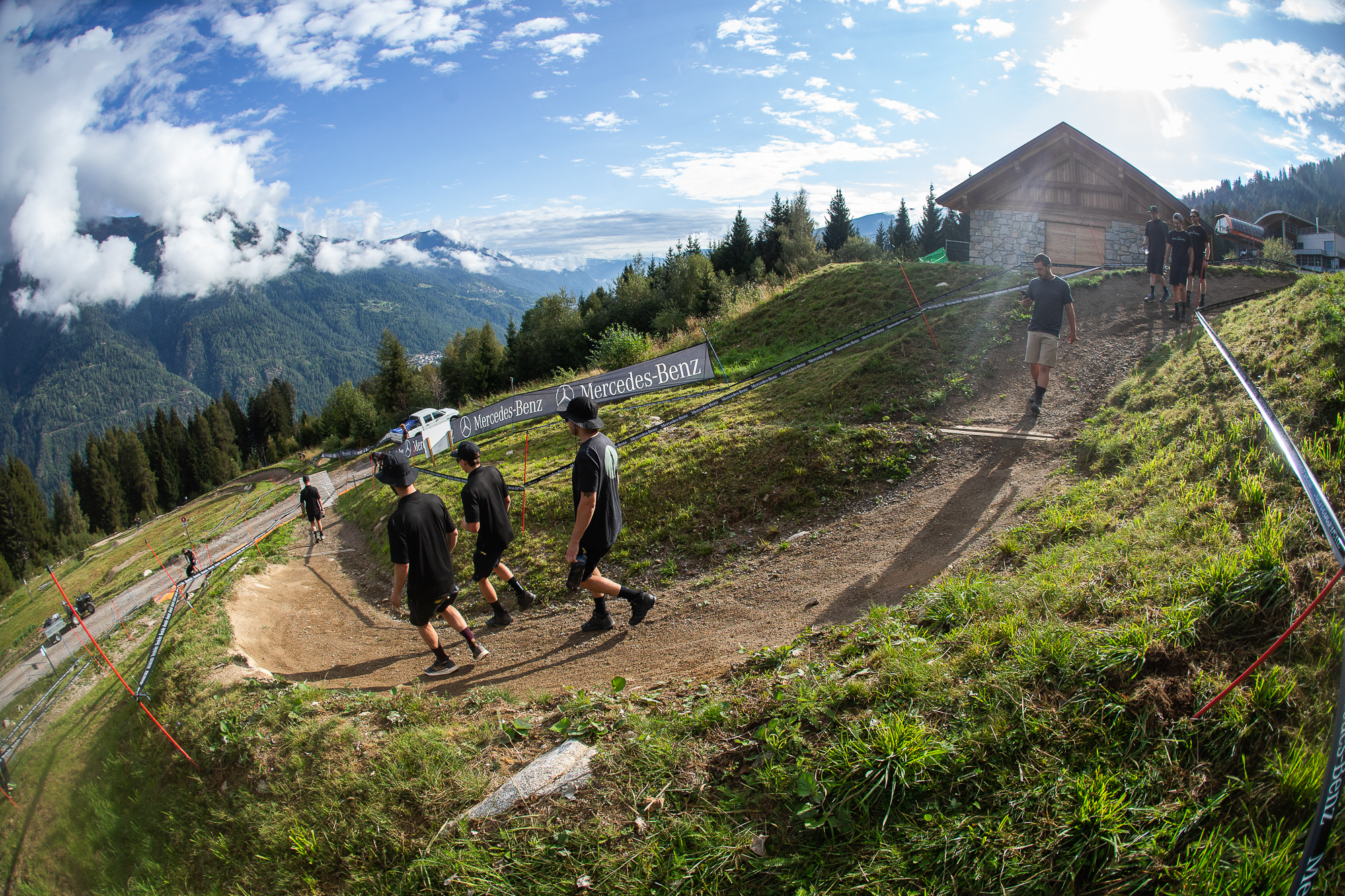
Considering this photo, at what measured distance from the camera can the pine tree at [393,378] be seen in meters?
65.7

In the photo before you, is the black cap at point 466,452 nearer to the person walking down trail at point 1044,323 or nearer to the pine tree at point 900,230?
the person walking down trail at point 1044,323

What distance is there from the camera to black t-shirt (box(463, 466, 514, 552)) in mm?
6793

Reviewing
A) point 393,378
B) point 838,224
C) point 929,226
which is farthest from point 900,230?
point 393,378

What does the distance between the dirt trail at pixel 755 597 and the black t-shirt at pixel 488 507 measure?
1.22 m

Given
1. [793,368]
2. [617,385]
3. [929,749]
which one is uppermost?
[617,385]

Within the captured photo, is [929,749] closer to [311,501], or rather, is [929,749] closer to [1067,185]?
[311,501]

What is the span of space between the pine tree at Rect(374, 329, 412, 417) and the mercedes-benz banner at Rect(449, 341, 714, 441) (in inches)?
1952

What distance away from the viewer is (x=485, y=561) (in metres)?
7.23

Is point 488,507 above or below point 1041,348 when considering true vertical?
below

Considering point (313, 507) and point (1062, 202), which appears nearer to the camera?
point (313, 507)

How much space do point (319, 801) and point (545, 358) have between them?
47.1m

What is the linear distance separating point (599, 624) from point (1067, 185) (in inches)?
825

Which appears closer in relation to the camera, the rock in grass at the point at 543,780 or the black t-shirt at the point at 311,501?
the rock in grass at the point at 543,780

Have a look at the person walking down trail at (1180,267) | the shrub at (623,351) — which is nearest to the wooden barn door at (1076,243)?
the person walking down trail at (1180,267)
